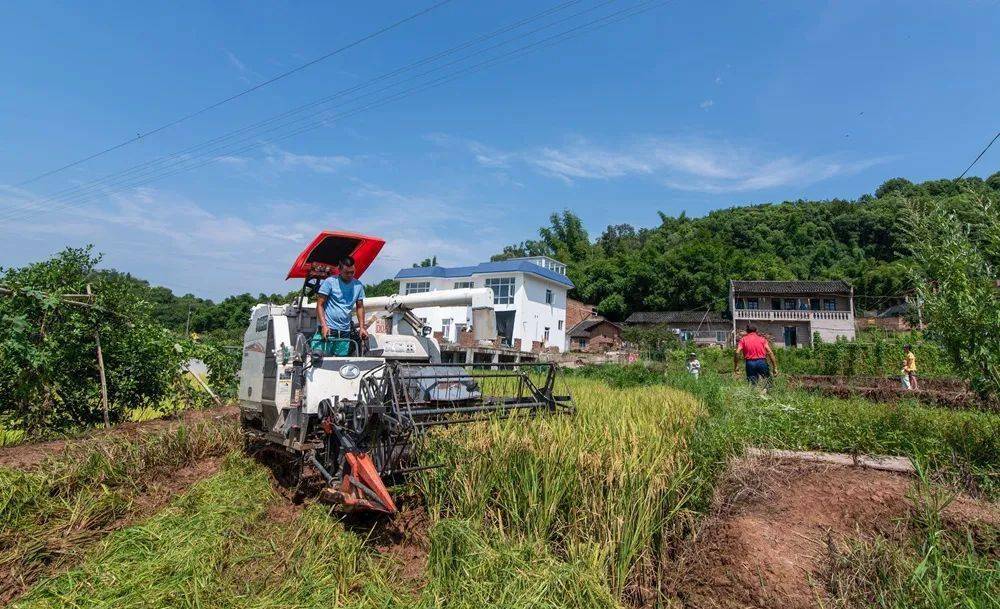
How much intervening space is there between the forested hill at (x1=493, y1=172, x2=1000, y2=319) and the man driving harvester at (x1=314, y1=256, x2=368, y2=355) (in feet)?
168

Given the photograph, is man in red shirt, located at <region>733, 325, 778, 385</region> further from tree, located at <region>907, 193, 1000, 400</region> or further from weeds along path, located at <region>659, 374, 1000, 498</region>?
tree, located at <region>907, 193, 1000, 400</region>

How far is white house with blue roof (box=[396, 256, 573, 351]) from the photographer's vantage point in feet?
134

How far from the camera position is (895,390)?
49.6ft

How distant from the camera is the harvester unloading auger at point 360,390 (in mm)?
5023

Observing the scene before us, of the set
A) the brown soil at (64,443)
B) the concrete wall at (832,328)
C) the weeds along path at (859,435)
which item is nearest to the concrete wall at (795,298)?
the concrete wall at (832,328)

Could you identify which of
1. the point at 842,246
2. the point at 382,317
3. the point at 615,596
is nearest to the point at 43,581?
the point at 615,596

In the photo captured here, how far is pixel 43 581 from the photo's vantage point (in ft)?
13.8

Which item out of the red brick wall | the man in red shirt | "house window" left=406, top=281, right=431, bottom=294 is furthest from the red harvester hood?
the red brick wall

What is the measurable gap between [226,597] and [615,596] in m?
2.84

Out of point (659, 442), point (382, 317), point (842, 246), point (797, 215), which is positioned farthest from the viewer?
point (797, 215)

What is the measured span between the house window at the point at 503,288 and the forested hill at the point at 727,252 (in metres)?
19.6

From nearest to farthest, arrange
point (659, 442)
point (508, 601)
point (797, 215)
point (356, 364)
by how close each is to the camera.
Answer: point (508, 601)
point (659, 442)
point (356, 364)
point (797, 215)

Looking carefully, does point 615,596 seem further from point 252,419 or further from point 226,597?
point 252,419

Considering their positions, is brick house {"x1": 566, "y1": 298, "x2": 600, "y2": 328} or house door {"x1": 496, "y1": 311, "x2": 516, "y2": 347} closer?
house door {"x1": 496, "y1": 311, "x2": 516, "y2": 347}
